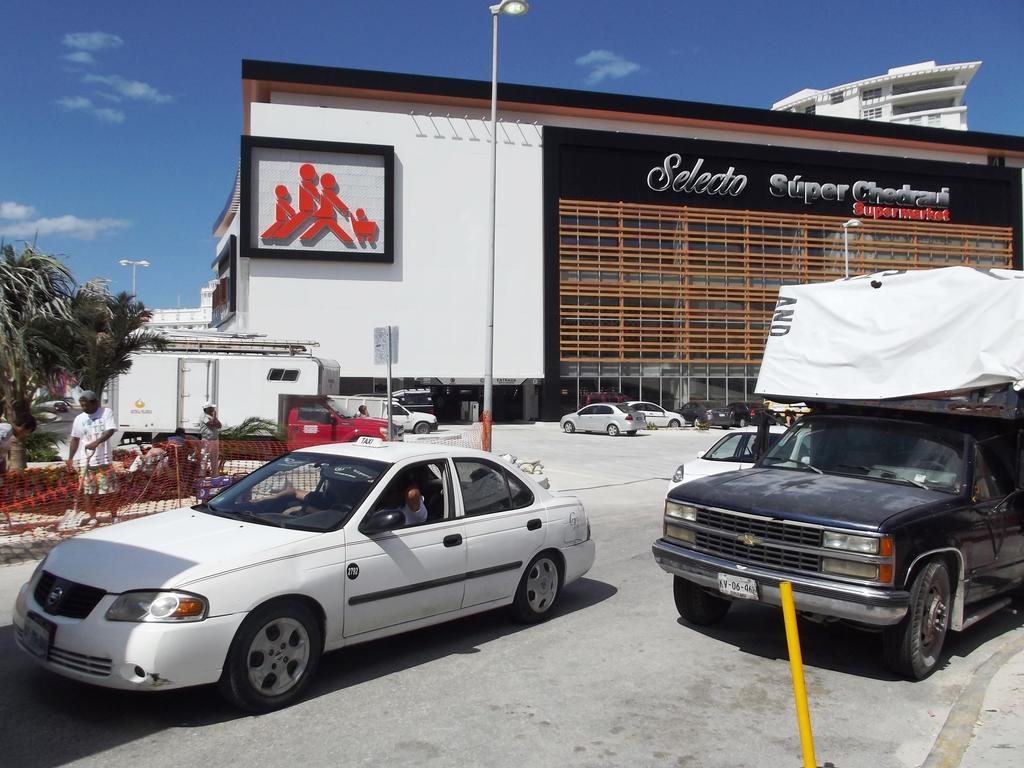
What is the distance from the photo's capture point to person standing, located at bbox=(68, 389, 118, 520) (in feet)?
33.4

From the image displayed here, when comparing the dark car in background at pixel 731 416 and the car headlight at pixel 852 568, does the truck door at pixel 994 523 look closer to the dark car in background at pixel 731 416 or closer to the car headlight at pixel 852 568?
the car headlight at pixel 852 568

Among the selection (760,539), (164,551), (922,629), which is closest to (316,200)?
(164,551)

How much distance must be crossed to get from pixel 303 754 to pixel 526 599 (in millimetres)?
2732

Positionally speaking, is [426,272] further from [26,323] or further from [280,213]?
[26,323]

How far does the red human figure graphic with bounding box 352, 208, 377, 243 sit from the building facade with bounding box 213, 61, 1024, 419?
10 cm

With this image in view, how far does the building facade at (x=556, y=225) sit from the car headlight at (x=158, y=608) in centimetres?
3570

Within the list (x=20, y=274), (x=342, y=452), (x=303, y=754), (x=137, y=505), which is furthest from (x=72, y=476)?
(x=303, y=754)

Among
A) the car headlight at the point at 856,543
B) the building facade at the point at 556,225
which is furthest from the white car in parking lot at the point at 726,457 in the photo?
the building facade at the point at 556,225

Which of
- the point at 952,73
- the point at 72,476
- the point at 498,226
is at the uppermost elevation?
the point at 952,73

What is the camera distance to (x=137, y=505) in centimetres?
1122

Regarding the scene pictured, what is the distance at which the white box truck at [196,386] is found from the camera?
74.3ft

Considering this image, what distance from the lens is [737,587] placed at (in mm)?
5809

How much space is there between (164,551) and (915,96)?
117m

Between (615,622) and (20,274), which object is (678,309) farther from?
(615,622)
